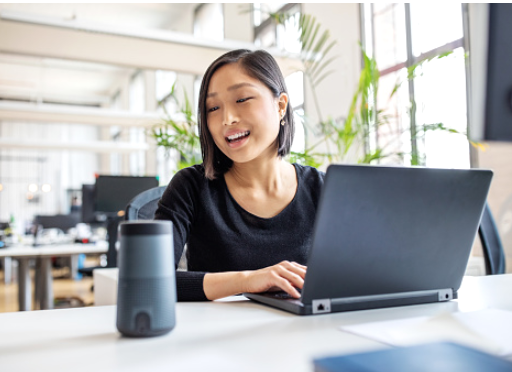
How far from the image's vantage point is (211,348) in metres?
0.71

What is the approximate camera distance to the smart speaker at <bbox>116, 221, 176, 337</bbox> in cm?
74

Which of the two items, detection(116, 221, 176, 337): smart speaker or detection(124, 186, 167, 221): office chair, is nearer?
detection(116, 221, 176, 337): smart speaker

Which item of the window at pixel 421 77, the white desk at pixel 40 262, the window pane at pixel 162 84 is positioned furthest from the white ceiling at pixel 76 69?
the window at pixel 421 77

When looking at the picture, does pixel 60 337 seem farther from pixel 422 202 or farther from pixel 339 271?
pixel 422 202

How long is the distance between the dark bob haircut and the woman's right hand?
0.48 metres

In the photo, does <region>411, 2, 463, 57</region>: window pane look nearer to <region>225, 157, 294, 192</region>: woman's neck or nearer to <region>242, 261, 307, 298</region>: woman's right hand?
<region>225, 157, 294, 192</region>: woman's neck

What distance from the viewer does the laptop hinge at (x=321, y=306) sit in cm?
93

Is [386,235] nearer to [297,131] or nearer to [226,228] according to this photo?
[226,228]

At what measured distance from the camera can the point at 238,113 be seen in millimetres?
1396

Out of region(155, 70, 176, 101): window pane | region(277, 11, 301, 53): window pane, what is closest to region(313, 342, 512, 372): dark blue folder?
region(277, 11, 301, 53): window pane

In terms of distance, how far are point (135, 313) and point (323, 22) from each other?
5.95m

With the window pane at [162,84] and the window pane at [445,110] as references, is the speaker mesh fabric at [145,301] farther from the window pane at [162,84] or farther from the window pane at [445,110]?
the window pane at [162,84]

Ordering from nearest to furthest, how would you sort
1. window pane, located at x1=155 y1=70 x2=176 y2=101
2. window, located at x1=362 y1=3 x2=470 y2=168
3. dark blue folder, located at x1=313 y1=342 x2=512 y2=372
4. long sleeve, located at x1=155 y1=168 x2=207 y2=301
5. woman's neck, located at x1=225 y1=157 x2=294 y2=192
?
dark blue folder, located at x1=313 y1=342 x2=512 y2=372, long sleeve, located at x1=155 y1=168 x2=207 y2=301, woman's neck, located at x1=225 y1=157 x2=294 y2=192, window, located at x1=362 y1=3 x2=470 y2=168, window pane, located at x1=155 y1=70 x2=176 y2=101

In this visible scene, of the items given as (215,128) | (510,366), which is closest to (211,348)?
(510,366)
